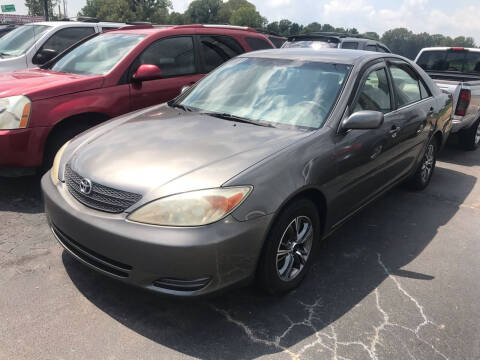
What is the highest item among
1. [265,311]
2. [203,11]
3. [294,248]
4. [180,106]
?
[203,11]

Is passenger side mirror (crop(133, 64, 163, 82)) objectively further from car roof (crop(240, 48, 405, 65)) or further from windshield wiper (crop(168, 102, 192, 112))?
car roof (crop(240, 48, 405, 65))

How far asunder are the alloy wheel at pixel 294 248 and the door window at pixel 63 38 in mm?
6051

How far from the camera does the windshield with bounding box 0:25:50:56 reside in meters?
7.04

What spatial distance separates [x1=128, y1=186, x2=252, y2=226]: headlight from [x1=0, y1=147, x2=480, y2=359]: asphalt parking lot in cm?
44

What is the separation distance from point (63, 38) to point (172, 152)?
19.0ft

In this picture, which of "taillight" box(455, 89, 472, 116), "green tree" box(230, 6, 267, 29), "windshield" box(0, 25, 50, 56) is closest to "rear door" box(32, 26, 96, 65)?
"windshield" box(0, 25, 50, 56)

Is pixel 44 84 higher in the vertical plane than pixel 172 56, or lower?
lower

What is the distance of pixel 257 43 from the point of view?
21.0 feet

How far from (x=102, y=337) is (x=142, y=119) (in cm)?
174

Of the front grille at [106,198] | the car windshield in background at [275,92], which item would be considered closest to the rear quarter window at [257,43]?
the car windshield in background at [275,92]

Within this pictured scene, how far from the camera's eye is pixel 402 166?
411cm

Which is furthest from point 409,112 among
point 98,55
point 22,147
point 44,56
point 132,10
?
point 132,10

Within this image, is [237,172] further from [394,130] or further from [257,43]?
[257,43]

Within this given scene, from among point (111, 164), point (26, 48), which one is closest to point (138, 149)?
point (111, 164)
